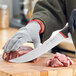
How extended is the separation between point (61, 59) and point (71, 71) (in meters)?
0.10

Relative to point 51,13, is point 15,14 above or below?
above

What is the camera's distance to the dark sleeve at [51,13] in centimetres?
153

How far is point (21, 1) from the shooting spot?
358 centimetres

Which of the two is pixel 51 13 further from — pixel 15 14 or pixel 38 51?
pixel 15 14

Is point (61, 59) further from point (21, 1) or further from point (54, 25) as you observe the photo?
point (21, 1)

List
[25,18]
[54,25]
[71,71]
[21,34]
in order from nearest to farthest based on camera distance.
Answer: [71,71] < [21,34] < [54,25] < [25,18]

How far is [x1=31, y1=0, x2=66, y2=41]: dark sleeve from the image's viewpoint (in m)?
1.53

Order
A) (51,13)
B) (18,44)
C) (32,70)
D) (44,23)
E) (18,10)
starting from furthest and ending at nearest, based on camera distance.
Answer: (18,10)
(51,13)
(44,23)
(18,44)
(32,70)

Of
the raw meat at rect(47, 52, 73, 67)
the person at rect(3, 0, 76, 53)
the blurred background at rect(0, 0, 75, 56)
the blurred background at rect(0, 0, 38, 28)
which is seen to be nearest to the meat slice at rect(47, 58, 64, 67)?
the raw meat at rect(47, 52, 73, 67)

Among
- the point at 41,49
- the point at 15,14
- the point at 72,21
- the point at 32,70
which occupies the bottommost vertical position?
the point at 32,70

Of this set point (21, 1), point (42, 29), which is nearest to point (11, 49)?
point (42, 29)

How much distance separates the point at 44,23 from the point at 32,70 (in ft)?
1.14

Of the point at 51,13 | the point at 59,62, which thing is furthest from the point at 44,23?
the point at 59,62

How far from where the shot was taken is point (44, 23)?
148 cm
